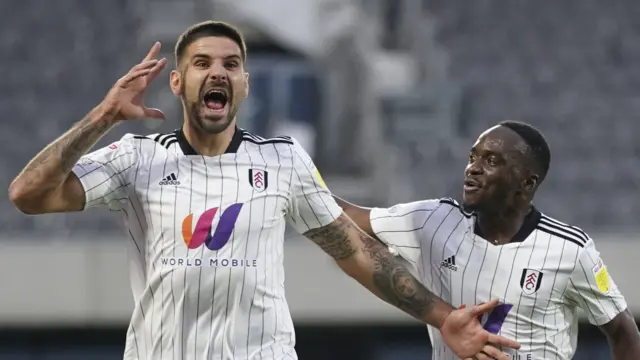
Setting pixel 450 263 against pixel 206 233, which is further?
pixel 450 263

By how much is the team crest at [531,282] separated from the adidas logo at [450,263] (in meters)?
0.26

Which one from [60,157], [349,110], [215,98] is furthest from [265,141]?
[349,110]

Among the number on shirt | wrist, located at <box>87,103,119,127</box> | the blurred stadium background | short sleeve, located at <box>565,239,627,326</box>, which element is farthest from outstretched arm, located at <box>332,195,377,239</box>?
the blurred stadium background

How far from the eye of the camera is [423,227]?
16.9 ft

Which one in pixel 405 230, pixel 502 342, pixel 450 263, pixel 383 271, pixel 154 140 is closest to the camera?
pixel 154 140

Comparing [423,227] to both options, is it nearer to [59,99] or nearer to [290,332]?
[290,332]

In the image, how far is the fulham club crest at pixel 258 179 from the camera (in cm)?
449

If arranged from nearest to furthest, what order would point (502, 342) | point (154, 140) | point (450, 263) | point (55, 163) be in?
point (55, 163) < point (154, 140) < point (502, 342) < point (450, 263)

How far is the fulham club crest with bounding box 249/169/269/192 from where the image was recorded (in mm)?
4488

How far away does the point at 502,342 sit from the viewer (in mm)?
4695

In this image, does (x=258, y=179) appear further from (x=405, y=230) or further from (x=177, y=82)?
(x=405, y=230)

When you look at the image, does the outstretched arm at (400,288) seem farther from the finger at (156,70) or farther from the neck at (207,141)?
the finger at (156,70)

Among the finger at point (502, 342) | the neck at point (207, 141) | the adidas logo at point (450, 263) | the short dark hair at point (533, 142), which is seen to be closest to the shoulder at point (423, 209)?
the adidas logo at point (450, 263)

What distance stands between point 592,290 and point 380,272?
0.83 metres
